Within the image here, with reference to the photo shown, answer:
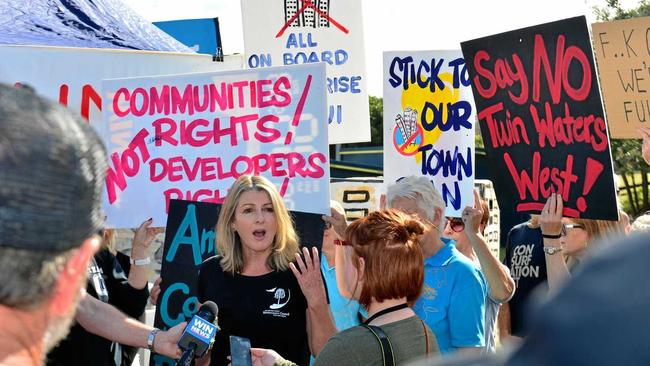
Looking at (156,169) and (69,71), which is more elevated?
(69,71)

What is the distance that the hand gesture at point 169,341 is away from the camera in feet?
11.2

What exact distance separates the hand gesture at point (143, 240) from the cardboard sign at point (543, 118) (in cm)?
182

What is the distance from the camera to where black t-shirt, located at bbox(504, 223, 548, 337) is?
503 cm

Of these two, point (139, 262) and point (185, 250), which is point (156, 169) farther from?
point (139, 262)

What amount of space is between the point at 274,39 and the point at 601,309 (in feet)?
21.7

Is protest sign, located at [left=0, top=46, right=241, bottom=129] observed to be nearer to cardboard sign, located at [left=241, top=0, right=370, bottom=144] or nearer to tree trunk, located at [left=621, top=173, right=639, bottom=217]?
cardboard sign, located at [left=241, top=0, right=370, bottom=144]

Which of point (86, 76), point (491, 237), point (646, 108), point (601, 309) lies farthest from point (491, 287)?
point (491, 237)

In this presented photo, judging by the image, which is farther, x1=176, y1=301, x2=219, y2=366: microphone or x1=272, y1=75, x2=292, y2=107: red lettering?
x1=272, y1=75, x2=292, y2=107: red lettering

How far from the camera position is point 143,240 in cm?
470

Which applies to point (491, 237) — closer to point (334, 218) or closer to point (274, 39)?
point (274, 39)

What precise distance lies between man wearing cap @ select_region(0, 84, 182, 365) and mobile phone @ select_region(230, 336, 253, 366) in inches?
72.6

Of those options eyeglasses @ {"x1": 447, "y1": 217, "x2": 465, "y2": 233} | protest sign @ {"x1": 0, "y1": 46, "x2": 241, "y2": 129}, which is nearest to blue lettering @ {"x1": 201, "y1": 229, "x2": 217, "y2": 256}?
protest sign @ {"x1": 0, "y1": 46, "x2": 241, "y2": 129}

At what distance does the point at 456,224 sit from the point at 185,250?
196 cm

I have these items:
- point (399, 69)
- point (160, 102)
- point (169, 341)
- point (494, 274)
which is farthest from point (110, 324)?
point (399, 69)
